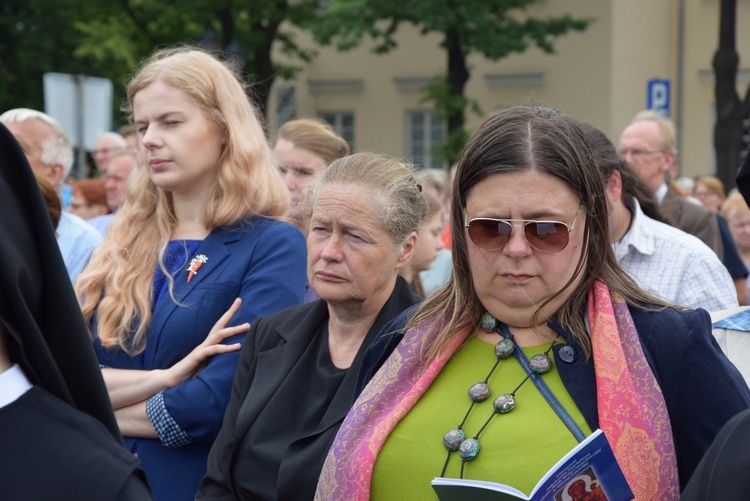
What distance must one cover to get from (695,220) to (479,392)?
4.63 m

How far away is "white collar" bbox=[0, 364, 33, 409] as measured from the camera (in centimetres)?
195

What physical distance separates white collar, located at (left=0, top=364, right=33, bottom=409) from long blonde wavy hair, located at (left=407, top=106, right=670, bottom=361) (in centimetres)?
129

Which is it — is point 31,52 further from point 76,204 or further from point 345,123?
point 76,204

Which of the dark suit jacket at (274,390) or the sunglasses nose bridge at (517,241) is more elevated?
the sunglasses nose bridge at (517,241)

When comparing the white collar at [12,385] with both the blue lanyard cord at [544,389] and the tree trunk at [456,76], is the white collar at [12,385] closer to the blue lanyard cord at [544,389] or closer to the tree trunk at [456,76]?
the blue lanyard cord at [544,389]

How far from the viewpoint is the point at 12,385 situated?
1.97m

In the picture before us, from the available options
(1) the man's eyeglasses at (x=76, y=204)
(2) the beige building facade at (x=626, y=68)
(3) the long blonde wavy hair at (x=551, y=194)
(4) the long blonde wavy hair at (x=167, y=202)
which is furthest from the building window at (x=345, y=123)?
(3) the long blonde wavy hair at (x=551, y=194)

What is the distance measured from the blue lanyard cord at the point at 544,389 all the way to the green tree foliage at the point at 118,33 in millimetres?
18569

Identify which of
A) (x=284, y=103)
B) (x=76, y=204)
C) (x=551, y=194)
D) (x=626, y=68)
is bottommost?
(x=284, y=103)

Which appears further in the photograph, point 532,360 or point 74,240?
point 74,240

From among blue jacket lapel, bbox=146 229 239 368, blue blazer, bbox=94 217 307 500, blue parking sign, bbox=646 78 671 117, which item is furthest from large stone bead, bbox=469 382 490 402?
blue parking sign, bbox=646 78 671 117

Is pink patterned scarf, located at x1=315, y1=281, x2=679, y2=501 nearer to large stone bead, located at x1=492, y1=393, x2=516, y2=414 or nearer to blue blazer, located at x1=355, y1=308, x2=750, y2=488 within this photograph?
blue blazer, located at x1=355, y1=308, x2=750, y2=488

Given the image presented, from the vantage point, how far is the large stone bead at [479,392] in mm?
2848

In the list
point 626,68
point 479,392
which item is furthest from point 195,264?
point 626,68
